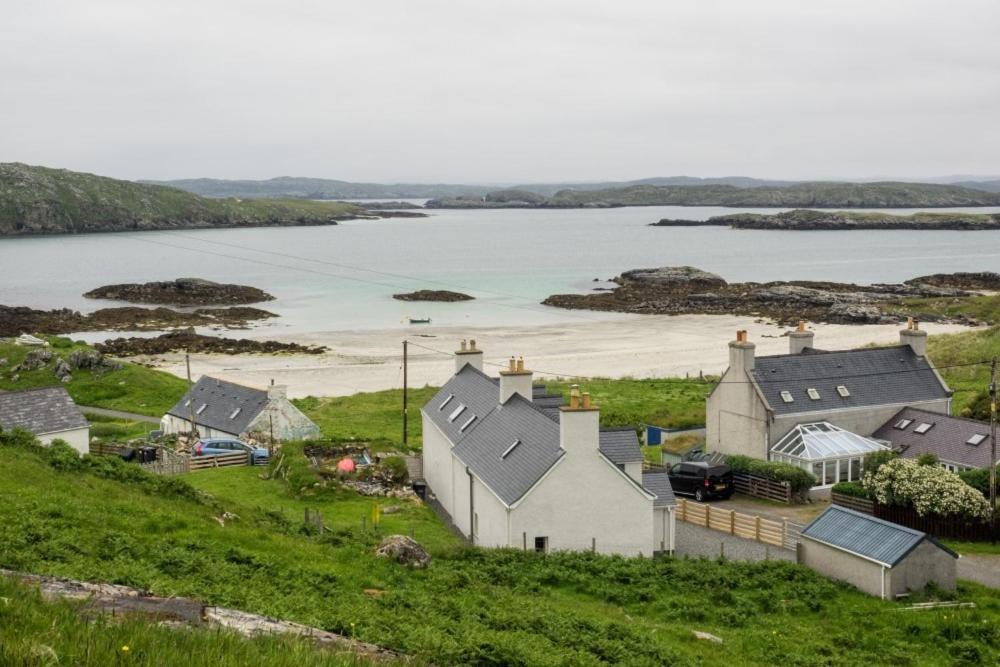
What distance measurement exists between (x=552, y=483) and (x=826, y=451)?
13693 millimetres

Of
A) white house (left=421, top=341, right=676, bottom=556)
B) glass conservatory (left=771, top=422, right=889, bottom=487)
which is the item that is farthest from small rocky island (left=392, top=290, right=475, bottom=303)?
white house (left=421, top=341, right=676, bottom=556)

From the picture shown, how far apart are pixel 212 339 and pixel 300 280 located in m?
55.7

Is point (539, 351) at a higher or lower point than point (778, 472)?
lower

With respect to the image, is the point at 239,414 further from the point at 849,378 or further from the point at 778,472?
the point at 849,378

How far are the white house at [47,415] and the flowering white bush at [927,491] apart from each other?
1057 inches

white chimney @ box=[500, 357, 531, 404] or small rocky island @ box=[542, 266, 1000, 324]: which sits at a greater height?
white chimney @ box=[500, 357, 531, 404]

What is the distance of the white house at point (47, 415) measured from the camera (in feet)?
111

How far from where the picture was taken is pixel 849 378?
3597 cm

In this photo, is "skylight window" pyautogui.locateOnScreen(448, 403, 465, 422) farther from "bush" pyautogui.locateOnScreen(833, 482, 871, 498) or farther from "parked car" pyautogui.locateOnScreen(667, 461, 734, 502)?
"bush" pyautogui.locateOnScreen(833, 482, 871, 498)

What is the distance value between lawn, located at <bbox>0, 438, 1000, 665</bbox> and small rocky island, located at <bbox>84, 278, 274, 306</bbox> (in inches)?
3654

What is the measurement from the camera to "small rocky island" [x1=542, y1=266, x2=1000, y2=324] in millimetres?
94562

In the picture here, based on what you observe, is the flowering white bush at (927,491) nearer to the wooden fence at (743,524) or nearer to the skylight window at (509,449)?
the wooden fence at (743,524)

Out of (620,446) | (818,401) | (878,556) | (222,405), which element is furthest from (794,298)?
(878,556)

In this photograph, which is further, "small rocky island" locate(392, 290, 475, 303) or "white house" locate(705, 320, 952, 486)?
"small rocky island" locate(392, 290, 475, 303)
